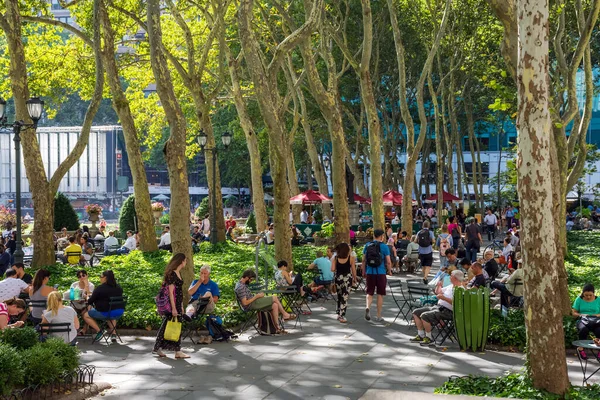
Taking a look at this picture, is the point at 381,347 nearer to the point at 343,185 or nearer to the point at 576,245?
the point at 343,185

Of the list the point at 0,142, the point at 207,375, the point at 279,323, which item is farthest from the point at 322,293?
the point at 0,142

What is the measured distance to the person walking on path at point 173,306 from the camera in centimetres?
1276

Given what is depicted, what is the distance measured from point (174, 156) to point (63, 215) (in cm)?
2219

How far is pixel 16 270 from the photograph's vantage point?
1641 centimetres

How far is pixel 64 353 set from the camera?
10.5 meters

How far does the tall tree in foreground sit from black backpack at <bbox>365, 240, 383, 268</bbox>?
698 cm

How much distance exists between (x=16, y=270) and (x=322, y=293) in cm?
658

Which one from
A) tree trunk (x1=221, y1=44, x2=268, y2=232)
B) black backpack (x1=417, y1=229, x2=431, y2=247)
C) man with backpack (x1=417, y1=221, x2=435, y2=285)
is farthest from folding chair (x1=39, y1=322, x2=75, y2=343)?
tree trunk (x1=221, y1=44, x2=268, y2=232)

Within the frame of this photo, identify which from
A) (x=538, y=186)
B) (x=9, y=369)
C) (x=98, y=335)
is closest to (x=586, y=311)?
(x=538, y=186)

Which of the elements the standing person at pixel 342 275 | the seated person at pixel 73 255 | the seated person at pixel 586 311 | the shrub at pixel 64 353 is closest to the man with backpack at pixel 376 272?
the standing person at pixel 342 275

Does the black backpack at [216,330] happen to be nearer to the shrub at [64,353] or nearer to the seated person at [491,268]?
the shrub at [64,353]

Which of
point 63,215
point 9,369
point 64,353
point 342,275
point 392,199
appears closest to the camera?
point 9,369

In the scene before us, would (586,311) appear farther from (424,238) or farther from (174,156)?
(424,238)

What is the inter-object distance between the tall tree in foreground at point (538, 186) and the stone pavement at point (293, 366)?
216 cm
